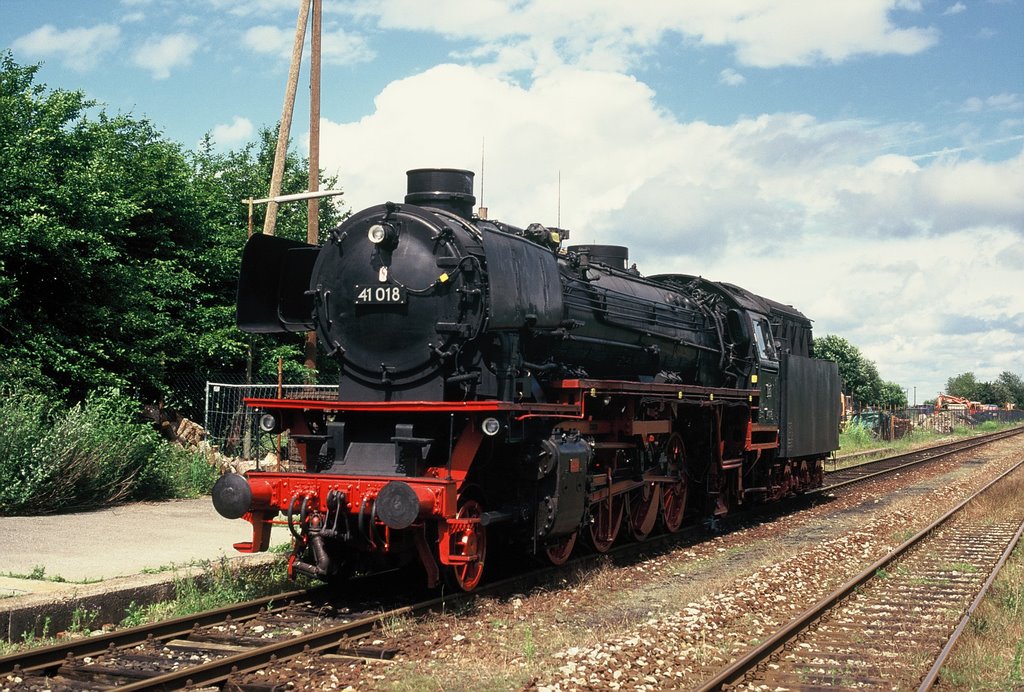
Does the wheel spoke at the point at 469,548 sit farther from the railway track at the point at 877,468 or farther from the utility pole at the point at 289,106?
the railway track at the point at 877,468

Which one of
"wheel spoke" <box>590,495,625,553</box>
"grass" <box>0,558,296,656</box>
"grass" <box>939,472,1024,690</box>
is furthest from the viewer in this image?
"wheel spoke" <box>590,495,625,553</box>

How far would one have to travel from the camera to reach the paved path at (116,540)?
845 cm

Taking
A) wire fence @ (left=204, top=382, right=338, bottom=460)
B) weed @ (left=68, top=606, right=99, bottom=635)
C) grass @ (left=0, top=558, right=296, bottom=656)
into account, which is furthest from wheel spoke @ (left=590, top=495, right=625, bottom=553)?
wire fence @ (left=204, top=382, right=338, bottom=460)

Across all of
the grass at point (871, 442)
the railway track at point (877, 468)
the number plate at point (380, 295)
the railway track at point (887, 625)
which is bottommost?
the railway track at point (887, 625)

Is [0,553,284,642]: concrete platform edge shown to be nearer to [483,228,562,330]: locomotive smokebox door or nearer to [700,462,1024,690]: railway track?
[483,228,562,330]: locomotive smokebox door

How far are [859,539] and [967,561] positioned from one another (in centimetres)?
150

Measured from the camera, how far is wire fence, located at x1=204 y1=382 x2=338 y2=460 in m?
16.2

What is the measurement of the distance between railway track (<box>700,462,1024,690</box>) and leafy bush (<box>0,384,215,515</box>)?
28.7 ft

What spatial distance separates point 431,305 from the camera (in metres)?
8.13

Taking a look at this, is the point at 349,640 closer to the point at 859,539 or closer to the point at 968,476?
the point at 859,539

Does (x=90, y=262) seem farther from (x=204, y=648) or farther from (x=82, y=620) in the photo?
(x=204, y=648)

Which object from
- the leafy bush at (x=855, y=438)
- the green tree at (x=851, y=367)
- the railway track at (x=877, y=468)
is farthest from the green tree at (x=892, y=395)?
the railway track at (x=877, y=468)

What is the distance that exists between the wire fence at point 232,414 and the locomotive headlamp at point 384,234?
7.91m

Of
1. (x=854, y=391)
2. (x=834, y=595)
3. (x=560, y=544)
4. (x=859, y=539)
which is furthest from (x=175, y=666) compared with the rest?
(x=854, y=391)
